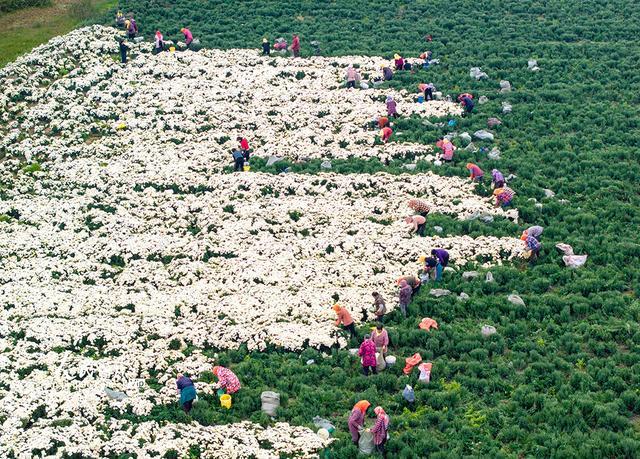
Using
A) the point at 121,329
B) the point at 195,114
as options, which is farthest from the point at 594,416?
the point at 195,114

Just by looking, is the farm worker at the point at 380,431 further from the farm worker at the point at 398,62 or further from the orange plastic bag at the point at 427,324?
the farm worker at the point at 398,62

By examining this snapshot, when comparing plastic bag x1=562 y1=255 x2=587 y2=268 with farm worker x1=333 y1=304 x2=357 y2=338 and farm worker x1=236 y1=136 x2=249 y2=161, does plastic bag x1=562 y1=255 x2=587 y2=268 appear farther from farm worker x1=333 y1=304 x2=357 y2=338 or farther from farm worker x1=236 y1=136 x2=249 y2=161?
farm worker x1=236 y1=136 x2=249 y2=161

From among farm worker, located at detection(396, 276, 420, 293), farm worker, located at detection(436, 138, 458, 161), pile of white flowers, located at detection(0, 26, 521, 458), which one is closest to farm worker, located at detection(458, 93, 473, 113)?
pile of white flowers, located at detection(0, 26, 521, 458)

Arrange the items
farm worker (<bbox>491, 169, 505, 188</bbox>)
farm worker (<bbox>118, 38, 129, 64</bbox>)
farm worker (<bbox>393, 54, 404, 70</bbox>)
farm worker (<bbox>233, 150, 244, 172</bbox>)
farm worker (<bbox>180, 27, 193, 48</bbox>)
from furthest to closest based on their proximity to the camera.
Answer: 1. farm worker (<bbox>180, 27, 193, 48</bbox>)
2. farm worker (<bbox>118, 38, 129, 64</bbox>)
3. farm worker (<bbox>393, 54, 404, 70</bbox>)
4. farm worker (<bbox>233, 150, 244, 172</bbox>)
5. farm worker (<bbox>491, 169, 505, 188</bbox>)

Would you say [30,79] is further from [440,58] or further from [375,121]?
[440,58]

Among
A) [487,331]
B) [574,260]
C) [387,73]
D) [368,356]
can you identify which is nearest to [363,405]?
[368,356]

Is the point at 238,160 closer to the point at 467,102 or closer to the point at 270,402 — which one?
the point at 467,102
